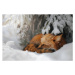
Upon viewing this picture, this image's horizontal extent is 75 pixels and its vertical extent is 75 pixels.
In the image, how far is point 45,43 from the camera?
161 centimetres

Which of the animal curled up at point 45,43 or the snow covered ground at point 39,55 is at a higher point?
the animal curled up at point 45,43

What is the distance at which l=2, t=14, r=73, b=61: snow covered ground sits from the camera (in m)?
1.48

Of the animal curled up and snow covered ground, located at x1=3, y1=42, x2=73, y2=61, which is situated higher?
the animal curled up

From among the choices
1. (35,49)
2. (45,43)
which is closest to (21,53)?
(35,49)

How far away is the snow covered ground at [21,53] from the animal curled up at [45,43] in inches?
2.7

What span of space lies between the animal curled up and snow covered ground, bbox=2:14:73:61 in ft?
0.22

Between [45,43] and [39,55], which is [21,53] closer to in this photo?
[39,55]

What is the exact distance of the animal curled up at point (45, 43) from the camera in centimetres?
158

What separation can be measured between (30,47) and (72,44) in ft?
2.15

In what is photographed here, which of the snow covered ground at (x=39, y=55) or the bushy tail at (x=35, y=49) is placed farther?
the bushy tail at (x=35, y=49)

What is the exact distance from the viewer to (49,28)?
162 cm

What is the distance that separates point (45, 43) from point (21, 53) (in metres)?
0.40

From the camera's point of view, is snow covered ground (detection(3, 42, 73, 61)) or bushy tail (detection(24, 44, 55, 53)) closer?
snow covered ground (detection(3, 42, 73, 61))
